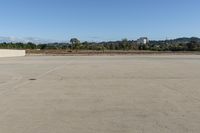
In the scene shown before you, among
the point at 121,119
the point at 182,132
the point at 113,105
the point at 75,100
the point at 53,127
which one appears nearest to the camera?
the point at 182,132

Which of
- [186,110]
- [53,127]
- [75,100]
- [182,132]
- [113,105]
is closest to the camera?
[182,132]

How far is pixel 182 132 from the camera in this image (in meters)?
6.67

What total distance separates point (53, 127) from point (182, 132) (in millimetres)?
2473

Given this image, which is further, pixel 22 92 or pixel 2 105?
pixel 22 92

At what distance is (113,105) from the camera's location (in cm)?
984

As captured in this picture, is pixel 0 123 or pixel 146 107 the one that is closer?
pixel 0 123

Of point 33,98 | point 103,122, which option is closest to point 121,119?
point 103,122

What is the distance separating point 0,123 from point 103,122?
213 cm

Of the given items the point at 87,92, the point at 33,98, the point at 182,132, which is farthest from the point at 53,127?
the point at 87,92

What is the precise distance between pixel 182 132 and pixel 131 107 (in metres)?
2.90

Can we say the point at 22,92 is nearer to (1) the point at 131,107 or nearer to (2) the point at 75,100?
(2) the point at 75,100

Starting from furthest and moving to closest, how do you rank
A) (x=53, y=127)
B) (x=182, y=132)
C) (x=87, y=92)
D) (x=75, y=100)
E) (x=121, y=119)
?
(x=87, y=92) → (x=75, y=100) → (x=121, y=119) → (x=53, y=127) → (x=182, y=132)

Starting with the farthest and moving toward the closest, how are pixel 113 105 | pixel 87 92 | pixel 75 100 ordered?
pixel 87 92, pixel 75 100, pixel 113 105

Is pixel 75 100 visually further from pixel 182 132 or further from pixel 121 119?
pixel 182 132
